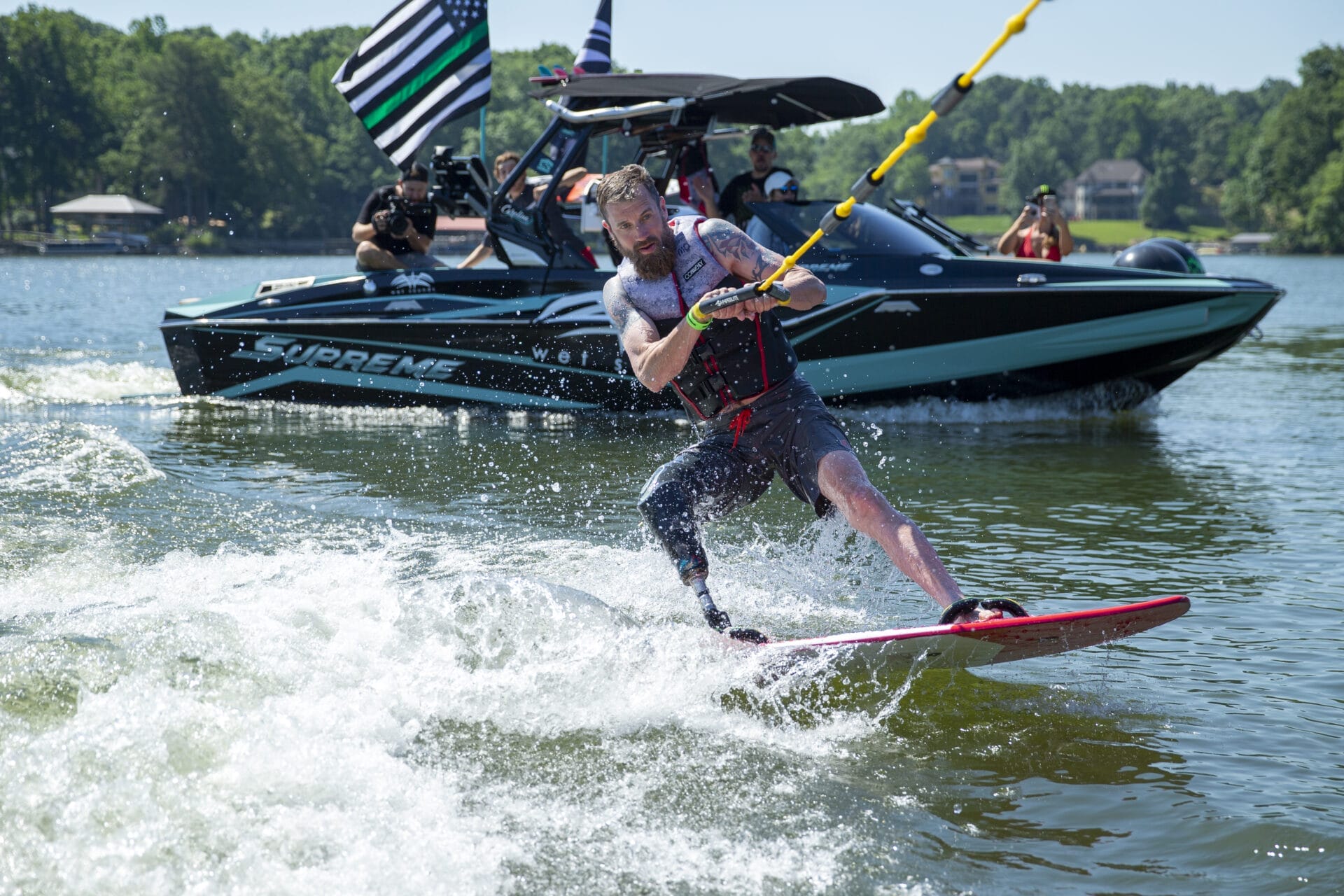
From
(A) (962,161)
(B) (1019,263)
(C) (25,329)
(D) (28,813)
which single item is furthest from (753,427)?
(A) (962,161)

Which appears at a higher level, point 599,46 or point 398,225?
point 599,46

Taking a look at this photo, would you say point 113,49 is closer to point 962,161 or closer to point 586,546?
point 962,161

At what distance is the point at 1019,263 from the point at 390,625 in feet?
21.8

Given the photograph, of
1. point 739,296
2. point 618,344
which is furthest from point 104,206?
point 739,296

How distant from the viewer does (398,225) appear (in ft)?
35.1

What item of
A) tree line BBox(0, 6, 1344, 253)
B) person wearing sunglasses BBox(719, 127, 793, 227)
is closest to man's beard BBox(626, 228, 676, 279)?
person wearing sunglasses BBox(719, 127, 793, 227)

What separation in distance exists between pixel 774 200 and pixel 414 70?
3200 millimetres

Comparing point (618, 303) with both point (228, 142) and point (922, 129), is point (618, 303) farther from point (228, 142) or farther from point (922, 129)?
point (228, 142)

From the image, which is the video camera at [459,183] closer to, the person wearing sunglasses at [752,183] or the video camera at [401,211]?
the video camera at [401,211]

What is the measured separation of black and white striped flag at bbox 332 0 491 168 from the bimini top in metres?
1.08

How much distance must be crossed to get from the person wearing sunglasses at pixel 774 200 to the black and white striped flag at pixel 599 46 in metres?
2.05

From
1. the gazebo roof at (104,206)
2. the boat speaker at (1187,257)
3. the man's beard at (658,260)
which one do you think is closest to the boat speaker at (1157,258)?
the boat speaker at (1187,257)

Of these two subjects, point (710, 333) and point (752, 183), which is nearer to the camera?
point (710, 333)

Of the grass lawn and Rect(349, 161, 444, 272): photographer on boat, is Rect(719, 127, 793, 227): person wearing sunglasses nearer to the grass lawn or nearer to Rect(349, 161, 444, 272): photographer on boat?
Rect(349, 161, 444, 272): photographer on boat
